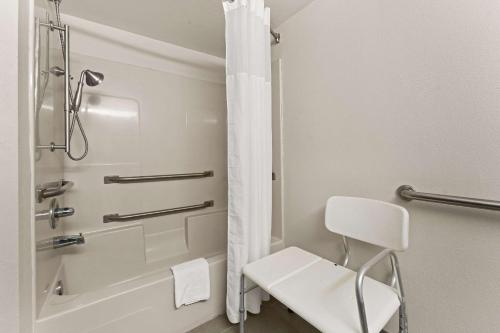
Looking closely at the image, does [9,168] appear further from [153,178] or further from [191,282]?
[153,178]

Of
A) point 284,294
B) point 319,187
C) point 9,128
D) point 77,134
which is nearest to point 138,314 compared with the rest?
point 284,294

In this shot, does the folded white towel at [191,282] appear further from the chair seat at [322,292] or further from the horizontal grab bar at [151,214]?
the horizontal grab bar at [151,214]

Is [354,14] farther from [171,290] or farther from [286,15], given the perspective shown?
[171,290]

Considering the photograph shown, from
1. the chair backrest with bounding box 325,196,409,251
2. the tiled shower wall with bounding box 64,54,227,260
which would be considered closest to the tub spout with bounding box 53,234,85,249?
the tiled shower wall with bounding box 64,54,227,260

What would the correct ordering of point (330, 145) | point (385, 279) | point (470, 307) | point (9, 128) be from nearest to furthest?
1. point (9, 128)
2. point (470, 307)
3. point (385, 279)
4. point (330, 145)

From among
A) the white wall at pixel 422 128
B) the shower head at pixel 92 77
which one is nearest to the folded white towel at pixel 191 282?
the white wall at pixel 422 128

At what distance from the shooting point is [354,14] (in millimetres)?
983

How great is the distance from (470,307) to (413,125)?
0.70 meters

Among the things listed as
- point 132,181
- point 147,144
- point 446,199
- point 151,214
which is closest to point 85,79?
point 147,144

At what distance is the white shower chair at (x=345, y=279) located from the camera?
1.98 feet

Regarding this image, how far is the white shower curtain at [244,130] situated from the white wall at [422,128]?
37cm

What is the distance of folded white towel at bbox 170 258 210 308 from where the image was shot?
0.96 meters

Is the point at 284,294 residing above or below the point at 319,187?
below

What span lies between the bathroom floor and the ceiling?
1862mm
